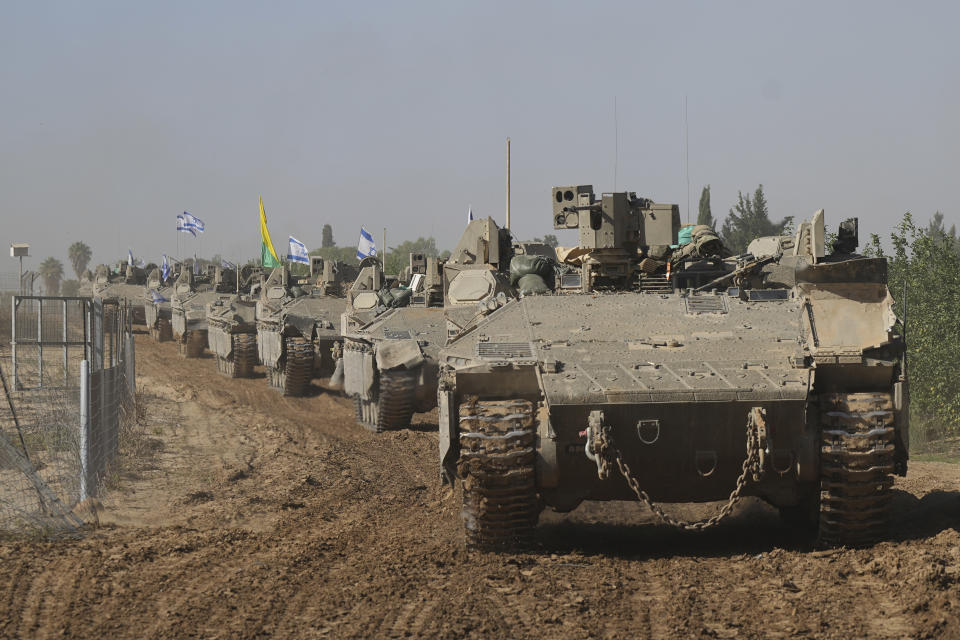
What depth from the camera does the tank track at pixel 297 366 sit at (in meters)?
22.4

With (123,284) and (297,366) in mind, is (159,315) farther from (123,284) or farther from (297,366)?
(297,366)

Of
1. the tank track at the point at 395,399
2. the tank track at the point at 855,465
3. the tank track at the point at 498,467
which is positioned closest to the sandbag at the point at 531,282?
the tank track at the point at 395,399

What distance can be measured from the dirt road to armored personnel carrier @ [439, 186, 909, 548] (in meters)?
0.43

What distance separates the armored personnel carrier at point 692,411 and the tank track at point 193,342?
80.5ft

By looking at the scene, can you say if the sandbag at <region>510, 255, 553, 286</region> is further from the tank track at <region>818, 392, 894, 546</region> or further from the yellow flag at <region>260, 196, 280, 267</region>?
the yellow flag at <region>260, 196, 280, 267</region>

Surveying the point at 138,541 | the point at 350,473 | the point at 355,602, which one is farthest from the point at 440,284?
the point at 355,602

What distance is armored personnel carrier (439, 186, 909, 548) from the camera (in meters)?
7.85

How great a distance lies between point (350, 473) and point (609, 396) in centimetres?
623

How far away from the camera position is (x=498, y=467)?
7895 millimetres

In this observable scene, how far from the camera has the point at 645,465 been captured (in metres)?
8.16

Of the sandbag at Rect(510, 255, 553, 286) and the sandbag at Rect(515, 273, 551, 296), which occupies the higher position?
the sandbag at Rect(510, 255, 553, 286)

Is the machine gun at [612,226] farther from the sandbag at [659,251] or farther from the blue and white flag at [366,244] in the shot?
the blue and white flag at [366,244]

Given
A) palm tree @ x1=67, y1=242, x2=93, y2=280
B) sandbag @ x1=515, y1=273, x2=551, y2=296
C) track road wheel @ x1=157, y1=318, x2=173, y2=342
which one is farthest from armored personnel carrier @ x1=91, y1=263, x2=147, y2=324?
palm tree @ x1=67, y1=242, x2=93, y2=280

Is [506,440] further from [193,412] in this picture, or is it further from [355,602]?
[193,412]
